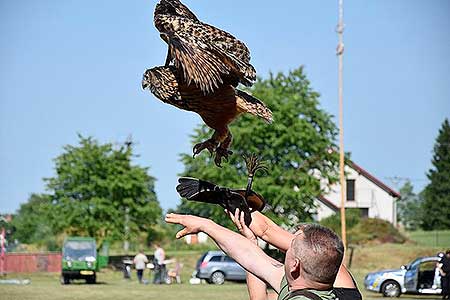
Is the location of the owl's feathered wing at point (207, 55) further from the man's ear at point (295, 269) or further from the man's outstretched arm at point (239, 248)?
the man's ear at point (295, 269)

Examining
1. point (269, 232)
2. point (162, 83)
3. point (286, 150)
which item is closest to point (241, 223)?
point (269, 232)

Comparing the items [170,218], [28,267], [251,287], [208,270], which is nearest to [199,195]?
[170,218]

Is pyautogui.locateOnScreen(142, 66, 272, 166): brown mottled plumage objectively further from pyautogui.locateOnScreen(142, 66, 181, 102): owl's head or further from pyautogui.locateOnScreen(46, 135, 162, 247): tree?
pyautogui.locateOnScreen(46, 135, 162, 247): tree

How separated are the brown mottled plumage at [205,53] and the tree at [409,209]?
366 feet

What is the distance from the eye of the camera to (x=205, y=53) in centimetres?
448

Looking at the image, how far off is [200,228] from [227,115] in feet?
2.26

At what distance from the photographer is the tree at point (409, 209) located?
121188 mm

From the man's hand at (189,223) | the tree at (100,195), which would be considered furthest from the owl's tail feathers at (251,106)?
the tree at (100,195)

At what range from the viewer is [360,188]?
86250 mm

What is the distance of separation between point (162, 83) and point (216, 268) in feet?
118

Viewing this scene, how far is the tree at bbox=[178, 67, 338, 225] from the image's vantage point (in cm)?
5022

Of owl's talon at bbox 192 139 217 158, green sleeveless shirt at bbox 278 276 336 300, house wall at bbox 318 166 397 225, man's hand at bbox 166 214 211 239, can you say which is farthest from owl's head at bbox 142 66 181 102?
house wall at bbox 318 166 397 225

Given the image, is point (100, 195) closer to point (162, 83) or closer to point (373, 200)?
point (373, 200)

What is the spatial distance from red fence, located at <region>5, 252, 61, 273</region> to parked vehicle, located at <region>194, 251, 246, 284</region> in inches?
422
